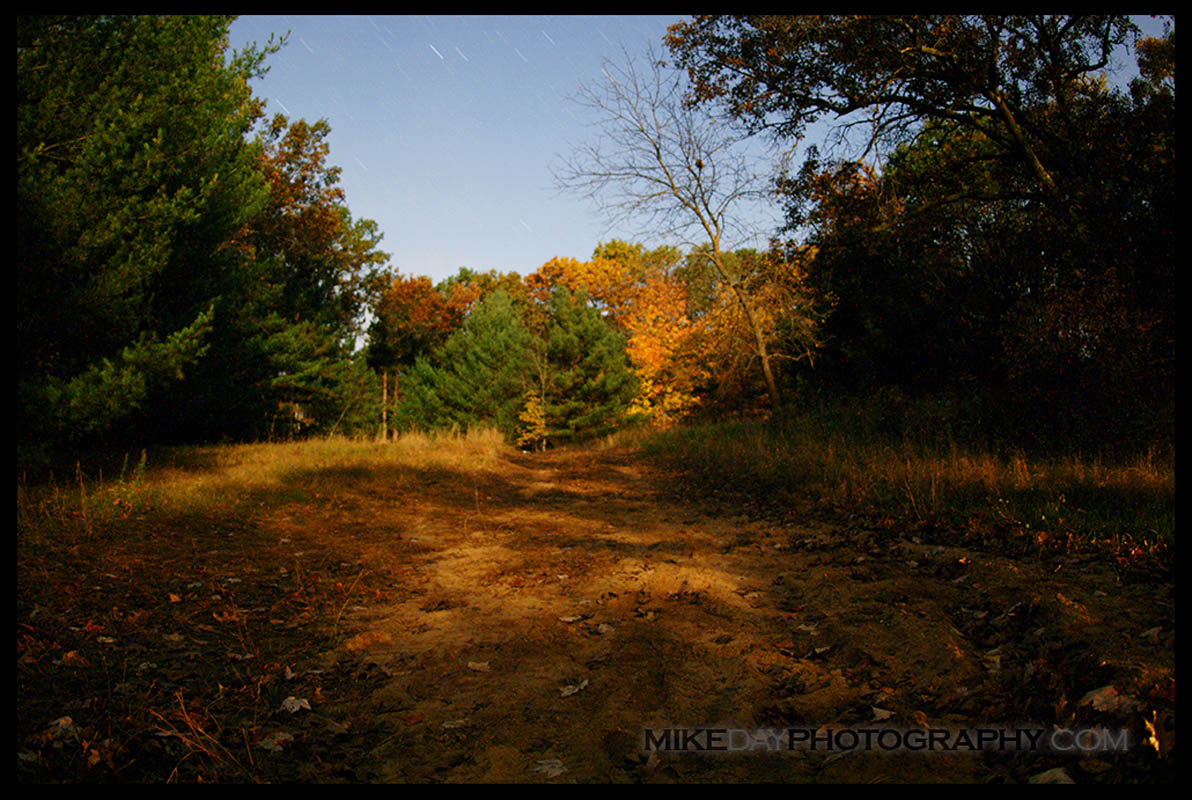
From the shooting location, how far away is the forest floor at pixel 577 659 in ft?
8.25

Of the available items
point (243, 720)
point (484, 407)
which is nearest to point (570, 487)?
point (243, 720)

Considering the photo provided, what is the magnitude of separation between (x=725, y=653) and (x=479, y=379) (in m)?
25.2

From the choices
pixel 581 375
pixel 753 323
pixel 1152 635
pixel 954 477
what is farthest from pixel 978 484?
pixel 581 375

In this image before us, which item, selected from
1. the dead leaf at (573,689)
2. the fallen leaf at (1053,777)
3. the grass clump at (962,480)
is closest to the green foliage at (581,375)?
the grass clump at (962,480)

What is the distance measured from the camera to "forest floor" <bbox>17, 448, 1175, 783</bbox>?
8.25 ft

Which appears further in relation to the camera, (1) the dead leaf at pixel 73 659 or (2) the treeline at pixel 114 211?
(2) the treeline at pixel 114 211

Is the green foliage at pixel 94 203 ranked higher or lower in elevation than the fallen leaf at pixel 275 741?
higher

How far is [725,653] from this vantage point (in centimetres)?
361

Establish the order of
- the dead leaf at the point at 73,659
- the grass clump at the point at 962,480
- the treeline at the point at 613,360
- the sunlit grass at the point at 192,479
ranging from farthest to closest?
the treeline at the point at 613,360, the sunlit grass at the point at 192,479, the grass clump at the point at 962,480, the dead leaf at the point at 73,659

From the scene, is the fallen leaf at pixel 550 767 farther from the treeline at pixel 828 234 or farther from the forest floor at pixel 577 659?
the treeline at pixel 828 234

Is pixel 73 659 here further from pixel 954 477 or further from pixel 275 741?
pixel 954 477

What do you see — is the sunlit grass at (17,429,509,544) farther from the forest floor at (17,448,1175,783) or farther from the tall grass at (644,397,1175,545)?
the tall grass at (644,397,1175,545)

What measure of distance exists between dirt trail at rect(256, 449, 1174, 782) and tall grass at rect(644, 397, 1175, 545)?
944 millimetres

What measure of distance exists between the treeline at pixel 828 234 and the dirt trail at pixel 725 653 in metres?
4.44
